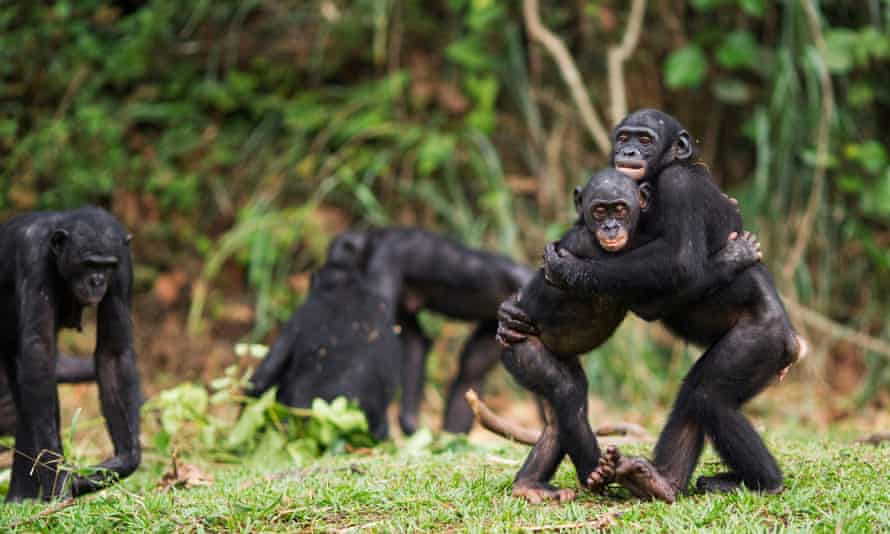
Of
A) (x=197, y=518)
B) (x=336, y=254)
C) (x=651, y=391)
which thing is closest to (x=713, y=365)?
(x=197, y=518)

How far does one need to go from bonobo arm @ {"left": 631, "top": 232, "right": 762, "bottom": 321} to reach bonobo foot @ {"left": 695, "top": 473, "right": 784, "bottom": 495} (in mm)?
720

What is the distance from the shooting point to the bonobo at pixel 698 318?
443 centimetres

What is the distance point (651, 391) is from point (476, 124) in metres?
3.21

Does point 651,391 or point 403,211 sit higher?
point 403,211

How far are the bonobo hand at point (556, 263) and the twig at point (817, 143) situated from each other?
5.74m

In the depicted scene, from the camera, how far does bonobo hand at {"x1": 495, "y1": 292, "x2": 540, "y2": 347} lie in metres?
4.80

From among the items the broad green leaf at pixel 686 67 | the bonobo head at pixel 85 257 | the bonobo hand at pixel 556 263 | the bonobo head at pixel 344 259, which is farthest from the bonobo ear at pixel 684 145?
the broad green leaf at pixel 686 67

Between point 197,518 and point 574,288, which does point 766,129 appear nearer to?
point 574,288

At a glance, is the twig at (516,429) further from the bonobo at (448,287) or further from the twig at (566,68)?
the twig at (566,68)

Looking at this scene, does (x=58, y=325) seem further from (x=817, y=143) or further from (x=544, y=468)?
(x=817, y=143)

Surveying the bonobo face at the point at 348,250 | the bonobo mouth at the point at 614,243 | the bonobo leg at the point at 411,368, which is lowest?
the bonobo leg at the point at 411,368

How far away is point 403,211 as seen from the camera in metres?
11.4

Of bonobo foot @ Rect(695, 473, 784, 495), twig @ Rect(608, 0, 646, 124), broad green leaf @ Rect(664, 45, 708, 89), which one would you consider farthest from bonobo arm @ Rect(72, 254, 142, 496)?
broad green leaf @ Rect(664, 45, 708, 89)

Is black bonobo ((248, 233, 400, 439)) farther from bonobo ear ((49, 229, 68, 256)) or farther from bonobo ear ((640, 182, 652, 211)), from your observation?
bonobo ear ((640, 182, 652, 211))
